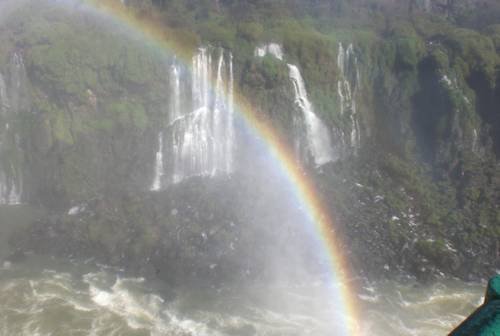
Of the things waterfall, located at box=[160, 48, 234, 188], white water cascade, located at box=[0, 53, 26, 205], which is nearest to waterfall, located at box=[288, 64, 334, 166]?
waterfall, located at box=[160, 48, 234, 188]

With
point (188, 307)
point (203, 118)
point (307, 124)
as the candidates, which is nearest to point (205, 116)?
point (203, 118)

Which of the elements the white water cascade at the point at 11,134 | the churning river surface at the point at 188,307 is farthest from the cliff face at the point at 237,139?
the churning river surface at the point at 188,307

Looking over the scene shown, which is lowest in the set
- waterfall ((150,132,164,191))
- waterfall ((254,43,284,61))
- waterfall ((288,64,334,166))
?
waterfall ((150,132,164,191))

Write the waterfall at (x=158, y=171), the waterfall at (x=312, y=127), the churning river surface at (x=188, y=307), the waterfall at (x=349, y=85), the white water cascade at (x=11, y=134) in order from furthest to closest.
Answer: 1. the waterfall at (x=349, y=85)
2. the waterfall at (x=312, y=127)
3. the waterfall at (x=158, y=171)
4. the white water cascade at (x=11, y=134)
5. the churning river surface at (x=188, y=307)

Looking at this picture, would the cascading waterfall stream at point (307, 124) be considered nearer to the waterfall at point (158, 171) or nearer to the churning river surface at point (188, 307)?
the waterfall at point (158, 171)

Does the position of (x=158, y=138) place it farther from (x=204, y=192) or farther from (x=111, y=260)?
(x=111, y=260)

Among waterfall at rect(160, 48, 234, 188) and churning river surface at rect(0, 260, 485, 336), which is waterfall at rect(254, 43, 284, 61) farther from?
churning river surface at rect(0, 260, 485, 336)
